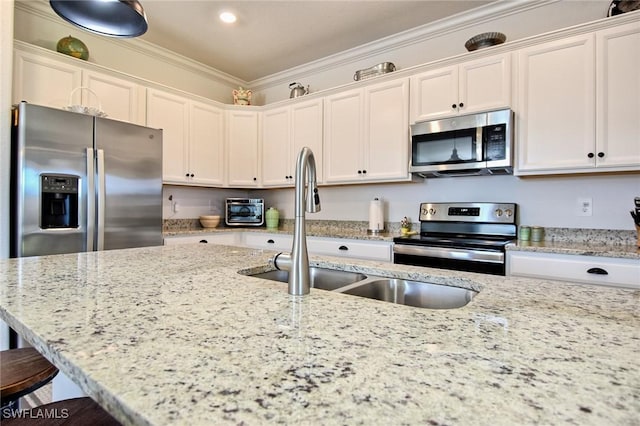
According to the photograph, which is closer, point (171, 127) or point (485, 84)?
point (485, 84)

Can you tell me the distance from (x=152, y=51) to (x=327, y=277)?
11.1 ft

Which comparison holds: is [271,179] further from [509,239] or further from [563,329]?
[563,329]

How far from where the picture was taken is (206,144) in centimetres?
367

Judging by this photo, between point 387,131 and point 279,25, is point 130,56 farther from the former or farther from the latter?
point 387,131

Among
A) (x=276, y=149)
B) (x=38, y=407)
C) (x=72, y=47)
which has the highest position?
(x=72, y=47)

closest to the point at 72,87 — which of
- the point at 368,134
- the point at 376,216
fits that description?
the point at 368,134

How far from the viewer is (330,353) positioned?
→ 20.6 inches

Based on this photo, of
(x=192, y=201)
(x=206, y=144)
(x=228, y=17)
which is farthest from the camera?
(x=192, y=201)

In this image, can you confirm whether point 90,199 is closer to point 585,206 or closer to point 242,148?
point 242,148

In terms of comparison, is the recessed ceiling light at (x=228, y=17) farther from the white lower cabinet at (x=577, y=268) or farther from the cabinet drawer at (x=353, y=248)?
the white lower cabinet at (x=577, y=268)

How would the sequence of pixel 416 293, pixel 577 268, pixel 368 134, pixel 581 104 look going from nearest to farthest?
pixel 416 293 < pixel 577 268 < pixel 581 104 < pixel 368 134

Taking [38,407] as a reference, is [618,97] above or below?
above

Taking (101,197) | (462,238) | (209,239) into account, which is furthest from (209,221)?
(462,238)

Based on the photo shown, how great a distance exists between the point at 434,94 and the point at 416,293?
214 cm
